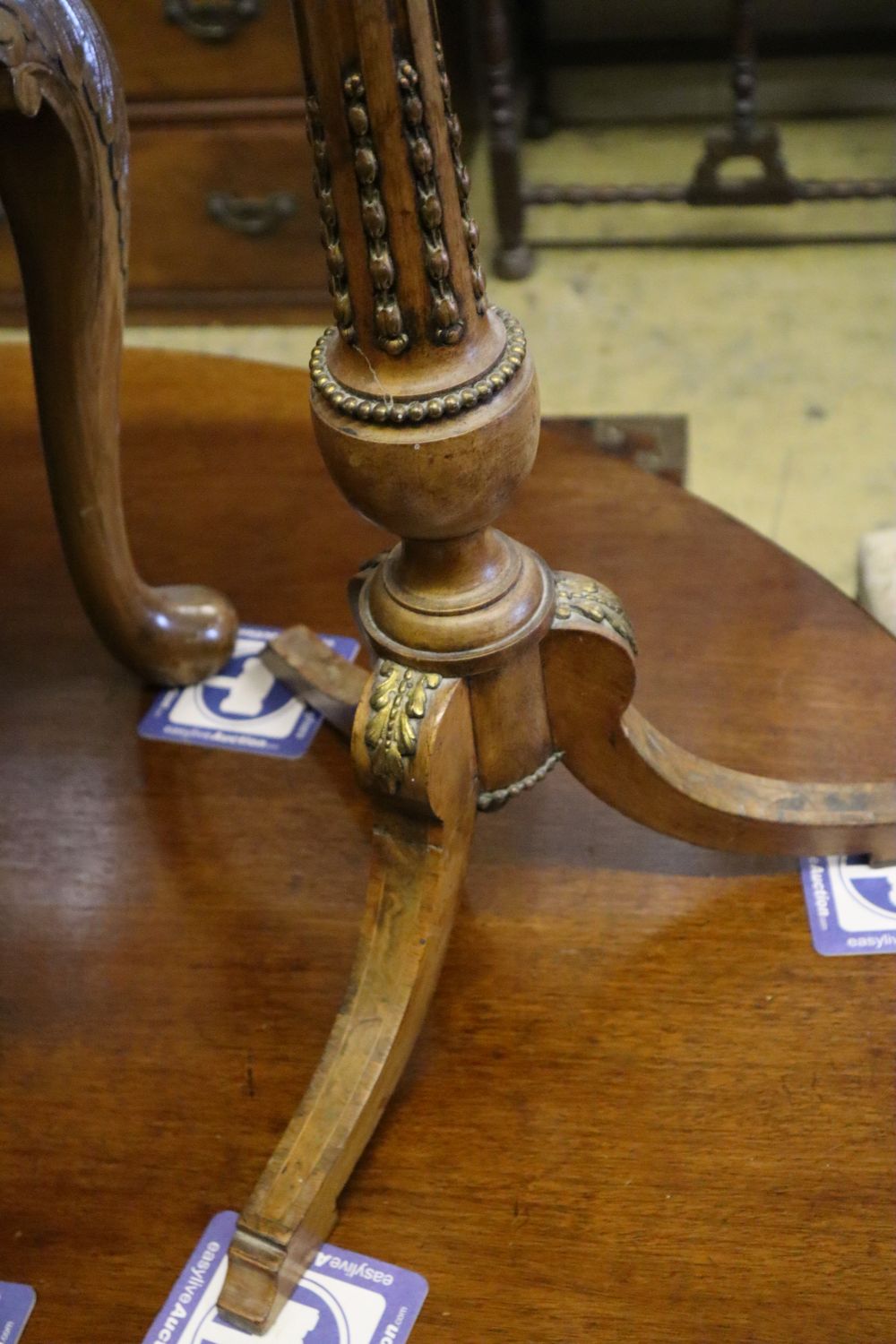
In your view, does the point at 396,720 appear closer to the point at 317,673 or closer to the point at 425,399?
the point at 425,399

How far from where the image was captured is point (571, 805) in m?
0.80

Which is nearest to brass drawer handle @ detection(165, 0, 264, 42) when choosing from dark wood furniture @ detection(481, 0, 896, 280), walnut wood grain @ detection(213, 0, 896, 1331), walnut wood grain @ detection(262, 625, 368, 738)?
dark wood furniture @ detection(481, 0, 896, 280)

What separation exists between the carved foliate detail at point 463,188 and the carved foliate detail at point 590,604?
146 mm

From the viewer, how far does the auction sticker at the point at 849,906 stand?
2.33 ft

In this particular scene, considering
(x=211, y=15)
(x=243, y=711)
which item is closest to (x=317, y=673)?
(x=243, y=711)

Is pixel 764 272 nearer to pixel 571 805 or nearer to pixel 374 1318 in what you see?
pixel 571 805

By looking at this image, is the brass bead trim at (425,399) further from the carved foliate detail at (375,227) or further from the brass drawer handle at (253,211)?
the brass drawer handle at (253,211)

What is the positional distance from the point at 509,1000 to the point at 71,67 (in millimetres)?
476

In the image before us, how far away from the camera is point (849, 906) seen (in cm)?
73

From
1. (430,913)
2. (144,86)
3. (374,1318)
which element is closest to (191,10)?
(144,86)

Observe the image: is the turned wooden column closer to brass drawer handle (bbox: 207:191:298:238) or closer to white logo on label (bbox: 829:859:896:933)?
white logo on label (bbox: 829:859:896:933)

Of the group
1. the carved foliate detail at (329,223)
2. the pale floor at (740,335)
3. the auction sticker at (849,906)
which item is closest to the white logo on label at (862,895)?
the auction sticker at (849,906)

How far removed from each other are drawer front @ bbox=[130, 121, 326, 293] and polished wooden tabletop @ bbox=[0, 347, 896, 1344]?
3.68ft

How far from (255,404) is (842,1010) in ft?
1.96
